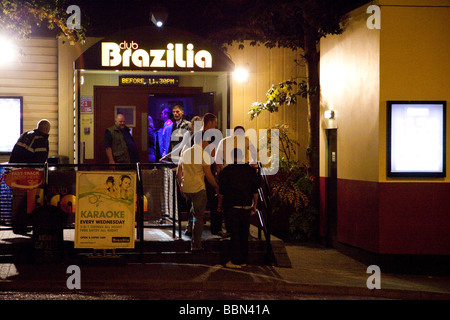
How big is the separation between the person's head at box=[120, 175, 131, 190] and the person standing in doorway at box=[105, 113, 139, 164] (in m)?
3.49

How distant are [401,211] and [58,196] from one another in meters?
5.62

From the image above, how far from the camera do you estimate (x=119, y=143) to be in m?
13.5

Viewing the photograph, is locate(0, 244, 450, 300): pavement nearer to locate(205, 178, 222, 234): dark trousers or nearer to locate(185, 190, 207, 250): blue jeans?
locate(185, 190, 207, 250): blue jeans

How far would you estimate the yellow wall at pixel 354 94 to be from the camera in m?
10.7

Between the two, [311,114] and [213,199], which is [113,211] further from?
[311,114]

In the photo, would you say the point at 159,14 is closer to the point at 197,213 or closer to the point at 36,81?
the point at 36,81

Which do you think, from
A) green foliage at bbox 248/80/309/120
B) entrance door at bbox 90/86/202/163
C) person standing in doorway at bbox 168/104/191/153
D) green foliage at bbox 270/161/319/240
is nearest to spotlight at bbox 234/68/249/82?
green foliage at bbox 248/80/309/120

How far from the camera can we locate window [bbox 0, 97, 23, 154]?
47.2 feet

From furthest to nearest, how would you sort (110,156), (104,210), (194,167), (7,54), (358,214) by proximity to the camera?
(7,54) → (110,156) → (358,214) → (194,167) → (104,210)

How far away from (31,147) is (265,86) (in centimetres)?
528

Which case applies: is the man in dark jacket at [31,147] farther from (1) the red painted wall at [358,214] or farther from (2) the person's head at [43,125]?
(1) the red painted wall at [358,214]

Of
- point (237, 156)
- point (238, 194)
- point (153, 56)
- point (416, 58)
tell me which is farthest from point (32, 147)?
point (416, 58)

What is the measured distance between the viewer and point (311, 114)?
43.9ft
